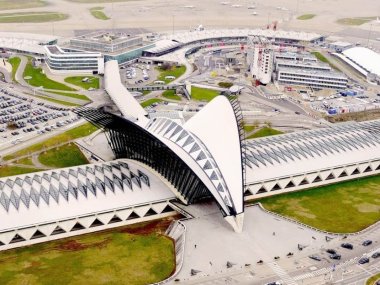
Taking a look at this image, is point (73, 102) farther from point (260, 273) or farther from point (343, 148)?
point (260, 273)

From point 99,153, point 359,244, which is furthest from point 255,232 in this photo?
point 99,153

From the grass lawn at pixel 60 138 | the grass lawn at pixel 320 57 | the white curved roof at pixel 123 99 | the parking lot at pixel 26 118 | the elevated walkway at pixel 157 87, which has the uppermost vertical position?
the white curved roof at pixel 123 99

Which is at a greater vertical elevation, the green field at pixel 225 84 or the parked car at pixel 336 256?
the parked car at pixel 336 256

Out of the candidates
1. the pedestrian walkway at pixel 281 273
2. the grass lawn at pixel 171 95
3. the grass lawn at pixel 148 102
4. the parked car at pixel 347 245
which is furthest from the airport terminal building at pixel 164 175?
the grass lawn at pixel 171 95

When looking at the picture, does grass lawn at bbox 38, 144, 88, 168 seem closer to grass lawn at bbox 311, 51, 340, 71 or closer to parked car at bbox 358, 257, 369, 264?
parked car at bbox 358, 257, 369, 264

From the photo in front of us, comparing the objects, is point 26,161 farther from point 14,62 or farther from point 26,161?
point 14,62

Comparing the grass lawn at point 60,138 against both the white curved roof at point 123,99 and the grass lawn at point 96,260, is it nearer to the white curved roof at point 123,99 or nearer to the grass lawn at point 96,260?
the white curved roof at point 123,99

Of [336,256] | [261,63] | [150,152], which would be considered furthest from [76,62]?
[336,256]
